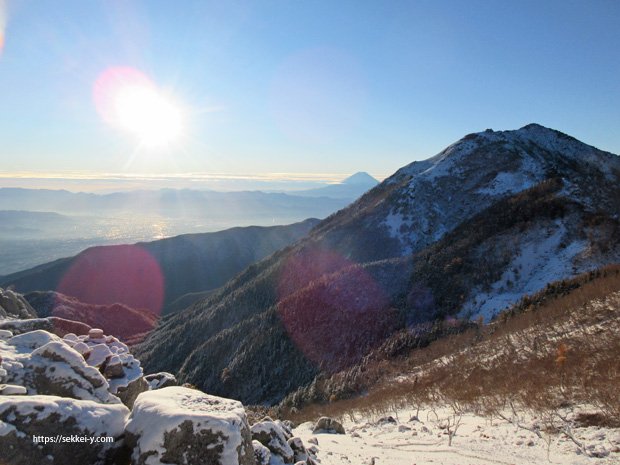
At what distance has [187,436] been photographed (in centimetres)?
499

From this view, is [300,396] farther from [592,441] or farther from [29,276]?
[29,276]

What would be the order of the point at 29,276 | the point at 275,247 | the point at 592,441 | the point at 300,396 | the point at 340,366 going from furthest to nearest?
the point at 275,247 → the point at 29,276 → the point at 340,366 → the point at 300,396 → the point at 592,441

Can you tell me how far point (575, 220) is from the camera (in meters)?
27.7

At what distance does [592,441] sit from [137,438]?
710cm

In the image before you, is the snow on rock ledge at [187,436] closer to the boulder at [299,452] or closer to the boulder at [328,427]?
the boulder at [299,452]

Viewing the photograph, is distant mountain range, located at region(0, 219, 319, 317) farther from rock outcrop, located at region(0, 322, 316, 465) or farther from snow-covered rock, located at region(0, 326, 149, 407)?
rock outcrop, located at region(0, 322, 316, 465)

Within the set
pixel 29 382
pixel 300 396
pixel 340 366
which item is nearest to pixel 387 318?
pixel 340 366

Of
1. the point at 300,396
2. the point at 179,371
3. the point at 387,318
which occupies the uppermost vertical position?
the point at 387,318

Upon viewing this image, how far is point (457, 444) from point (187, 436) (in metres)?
5.49

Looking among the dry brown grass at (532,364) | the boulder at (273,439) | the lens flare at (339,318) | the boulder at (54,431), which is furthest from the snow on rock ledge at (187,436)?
the lens flare at (339,318)

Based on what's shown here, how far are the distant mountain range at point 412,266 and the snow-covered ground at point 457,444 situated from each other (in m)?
16.5

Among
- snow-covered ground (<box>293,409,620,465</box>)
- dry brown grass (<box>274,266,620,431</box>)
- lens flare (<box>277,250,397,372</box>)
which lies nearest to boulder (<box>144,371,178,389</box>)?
snow-covered ground (<box>293,409,620,465</box>)

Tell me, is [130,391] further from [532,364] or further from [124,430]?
[532,364]

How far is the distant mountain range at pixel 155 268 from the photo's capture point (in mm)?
122625
